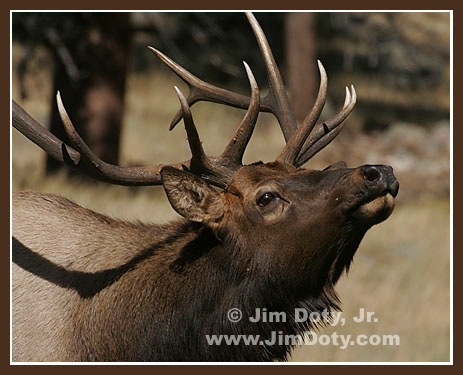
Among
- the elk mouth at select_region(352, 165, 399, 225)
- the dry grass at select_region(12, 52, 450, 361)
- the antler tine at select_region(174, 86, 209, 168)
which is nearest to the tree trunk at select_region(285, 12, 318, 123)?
the dry grass at select_region(12, 52, 450, 361)

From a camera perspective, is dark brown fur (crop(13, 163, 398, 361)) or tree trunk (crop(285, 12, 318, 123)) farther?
tree trunk (crop(285, 12, 318, 123))

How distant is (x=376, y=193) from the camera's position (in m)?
4.93

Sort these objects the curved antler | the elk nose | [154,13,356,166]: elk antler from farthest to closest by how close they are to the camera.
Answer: the curved antler < [154,13,356,166]: elk antler < the elk nose

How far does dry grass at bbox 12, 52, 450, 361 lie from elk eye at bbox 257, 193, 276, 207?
1.95m

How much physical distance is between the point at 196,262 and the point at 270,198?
0.68 metres

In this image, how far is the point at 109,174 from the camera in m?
5.52

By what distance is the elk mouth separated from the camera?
491cm

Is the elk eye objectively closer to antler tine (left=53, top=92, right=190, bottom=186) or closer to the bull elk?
the bull elk

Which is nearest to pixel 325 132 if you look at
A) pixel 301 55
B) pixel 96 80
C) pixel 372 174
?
pixel 372 174

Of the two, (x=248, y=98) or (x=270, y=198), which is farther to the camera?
(x=248, y=98)

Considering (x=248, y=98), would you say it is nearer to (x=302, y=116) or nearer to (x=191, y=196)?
(x=191, y=196)

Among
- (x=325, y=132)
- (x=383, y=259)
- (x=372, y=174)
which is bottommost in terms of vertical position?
(x=372, y=174)

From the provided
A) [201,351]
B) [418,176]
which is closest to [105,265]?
[201,351]

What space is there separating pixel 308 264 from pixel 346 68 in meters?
23.0
